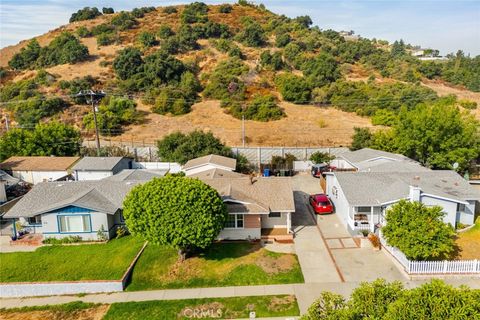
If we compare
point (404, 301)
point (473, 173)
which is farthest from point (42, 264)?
point (473, 173)

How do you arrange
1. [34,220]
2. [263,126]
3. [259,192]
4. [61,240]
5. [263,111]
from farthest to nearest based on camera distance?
[263,111] < [263,126] < [34,220] < [259,192] < [61,240]

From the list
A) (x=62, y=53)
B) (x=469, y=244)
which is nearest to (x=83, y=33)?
(x=62, y=53)

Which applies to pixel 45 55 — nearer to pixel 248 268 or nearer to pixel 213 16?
pixel 213 16

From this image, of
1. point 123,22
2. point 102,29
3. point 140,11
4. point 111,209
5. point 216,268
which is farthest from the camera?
point 140,11

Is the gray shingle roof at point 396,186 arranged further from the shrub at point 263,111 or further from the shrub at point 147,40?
the shrub at point 147,40

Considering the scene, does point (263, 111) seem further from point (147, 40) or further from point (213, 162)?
point (147, 40)

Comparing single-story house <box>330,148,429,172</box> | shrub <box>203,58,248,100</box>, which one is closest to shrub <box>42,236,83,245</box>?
single-story house <box>330,148,429,172</box>
